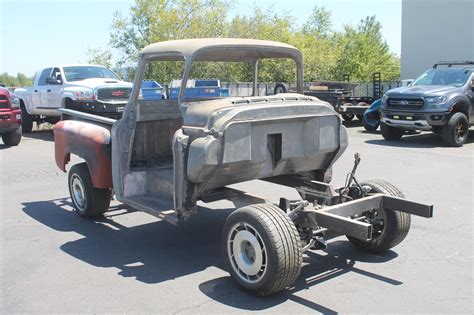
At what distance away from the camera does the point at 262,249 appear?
4383mm

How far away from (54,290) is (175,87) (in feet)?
8.47

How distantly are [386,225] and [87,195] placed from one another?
359cm

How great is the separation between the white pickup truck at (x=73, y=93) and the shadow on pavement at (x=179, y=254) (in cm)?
762

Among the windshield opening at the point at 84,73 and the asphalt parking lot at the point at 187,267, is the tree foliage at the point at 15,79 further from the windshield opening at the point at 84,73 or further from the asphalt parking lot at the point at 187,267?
the asphalt parking lot at the point at 187,267

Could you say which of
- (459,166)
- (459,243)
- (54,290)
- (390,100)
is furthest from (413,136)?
(54,290)

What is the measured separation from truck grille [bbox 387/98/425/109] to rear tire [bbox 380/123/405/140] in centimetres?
67

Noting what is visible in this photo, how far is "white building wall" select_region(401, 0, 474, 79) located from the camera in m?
27.5

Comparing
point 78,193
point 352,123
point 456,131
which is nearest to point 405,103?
point 456,131

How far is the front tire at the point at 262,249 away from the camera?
13.9ft

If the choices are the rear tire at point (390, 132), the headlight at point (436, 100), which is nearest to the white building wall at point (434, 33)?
the rear tire at point (390, 132)

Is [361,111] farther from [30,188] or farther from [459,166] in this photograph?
[30,188]

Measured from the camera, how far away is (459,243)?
580 centimetres

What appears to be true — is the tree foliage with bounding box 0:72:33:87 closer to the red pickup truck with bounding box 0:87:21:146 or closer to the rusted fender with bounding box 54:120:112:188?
the red pickup truck with bounding box 0:87:21:146

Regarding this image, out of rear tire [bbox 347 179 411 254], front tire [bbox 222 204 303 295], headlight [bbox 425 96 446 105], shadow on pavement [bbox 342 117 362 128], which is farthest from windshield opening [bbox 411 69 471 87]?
front tire [bbox 222 204 303 295]
